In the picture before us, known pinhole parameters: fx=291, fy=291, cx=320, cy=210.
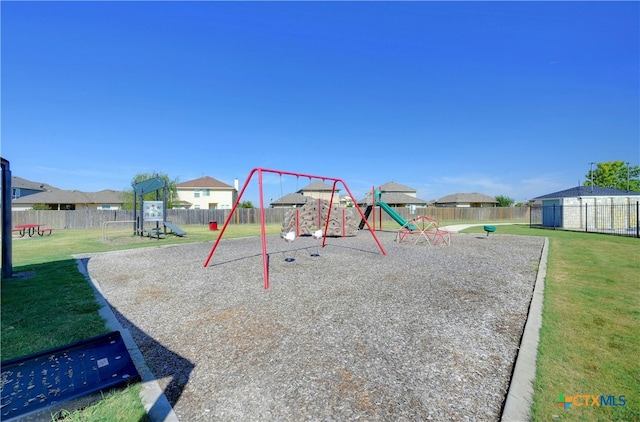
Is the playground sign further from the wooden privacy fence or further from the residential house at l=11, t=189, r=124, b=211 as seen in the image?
the residential house at l=11, t=189, r=124, b=211

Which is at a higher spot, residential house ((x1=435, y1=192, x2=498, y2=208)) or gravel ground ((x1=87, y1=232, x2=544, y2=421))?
residential house ((x1=435, y1=192, x2=498, y2=208))

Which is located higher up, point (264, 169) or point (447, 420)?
point (264, 169)

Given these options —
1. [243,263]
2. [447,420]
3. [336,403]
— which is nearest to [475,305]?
[447,420]

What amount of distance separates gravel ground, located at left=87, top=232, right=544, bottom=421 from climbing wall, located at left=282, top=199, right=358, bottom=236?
30.2ft

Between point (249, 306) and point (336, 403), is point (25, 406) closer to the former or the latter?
point (336, 403)

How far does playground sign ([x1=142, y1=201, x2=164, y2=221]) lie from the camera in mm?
16594

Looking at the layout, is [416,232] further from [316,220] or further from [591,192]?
[591,192]

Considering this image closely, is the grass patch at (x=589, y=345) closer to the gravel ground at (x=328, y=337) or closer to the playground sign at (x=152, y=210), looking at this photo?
the gravel ground at (x=328, y=337)

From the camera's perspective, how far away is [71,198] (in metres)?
41.2

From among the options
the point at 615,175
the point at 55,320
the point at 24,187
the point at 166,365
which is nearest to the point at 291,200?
the point at 24,187

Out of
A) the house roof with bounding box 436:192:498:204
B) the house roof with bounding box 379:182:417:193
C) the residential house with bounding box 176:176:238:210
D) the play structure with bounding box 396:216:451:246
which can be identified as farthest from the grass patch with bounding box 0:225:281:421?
the house roof with bounding box 436:192:498:204

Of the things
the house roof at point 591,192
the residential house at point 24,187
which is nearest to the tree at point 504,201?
the house roof at point 591,192

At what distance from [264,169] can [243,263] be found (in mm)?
3105

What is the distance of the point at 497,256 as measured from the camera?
32.6ft
